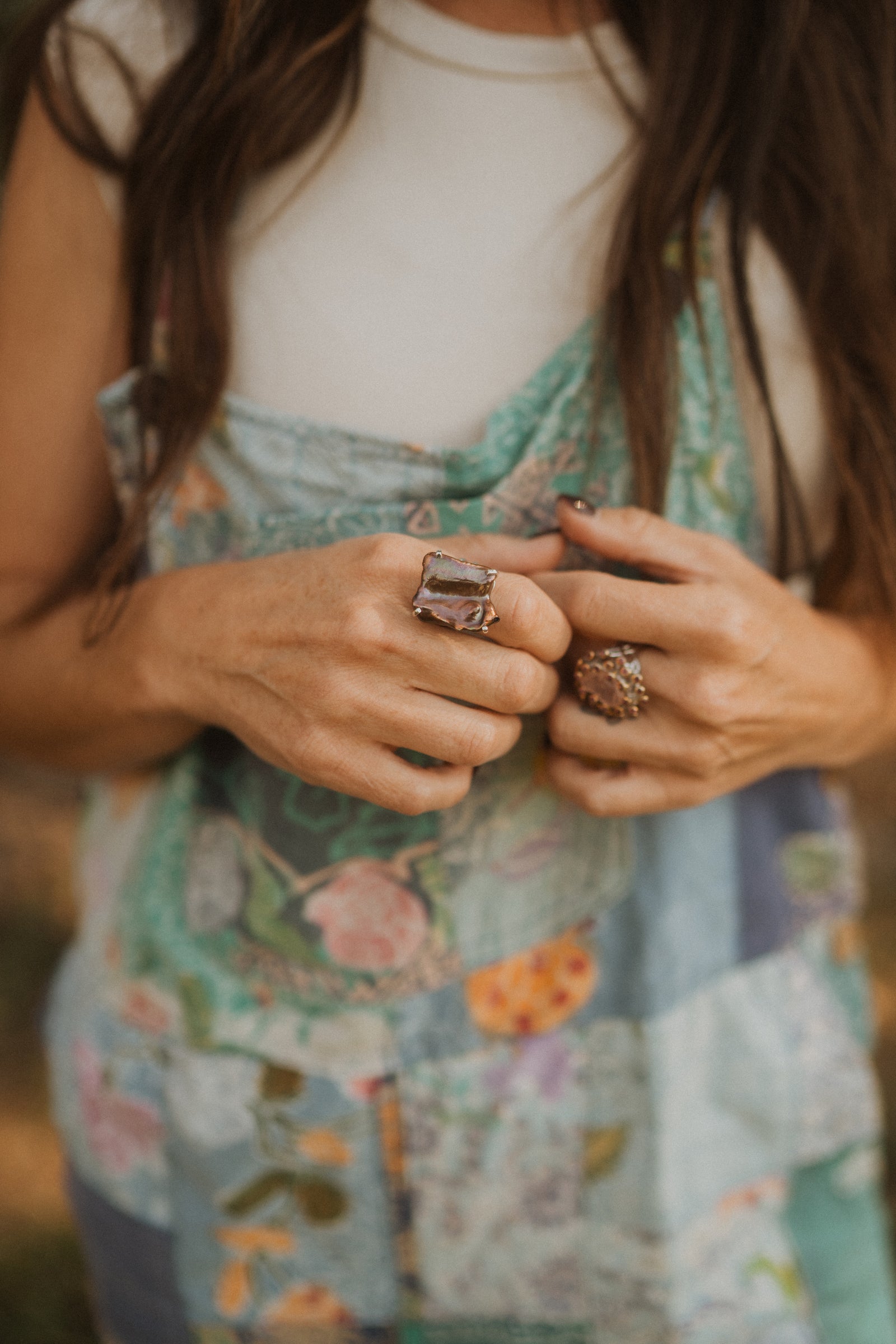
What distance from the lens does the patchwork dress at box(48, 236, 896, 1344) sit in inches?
34.5

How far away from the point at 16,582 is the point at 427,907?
51 cm

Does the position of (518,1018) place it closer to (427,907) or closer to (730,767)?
(427,907)

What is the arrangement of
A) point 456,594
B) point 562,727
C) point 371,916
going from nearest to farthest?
point 456,594 < point 562,727 < point 371,916

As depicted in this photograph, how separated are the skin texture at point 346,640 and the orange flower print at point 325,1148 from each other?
385mm

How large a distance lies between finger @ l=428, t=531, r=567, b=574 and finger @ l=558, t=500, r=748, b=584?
0.02 meters

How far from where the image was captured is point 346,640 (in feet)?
2.42

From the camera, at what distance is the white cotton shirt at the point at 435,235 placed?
86 centimetres

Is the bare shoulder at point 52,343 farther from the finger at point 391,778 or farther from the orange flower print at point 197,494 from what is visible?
the finger at point 391,778

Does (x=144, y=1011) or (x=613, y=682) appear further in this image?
(x=144, y=1011)

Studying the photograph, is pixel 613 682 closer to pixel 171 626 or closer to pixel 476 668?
pixel 476 668

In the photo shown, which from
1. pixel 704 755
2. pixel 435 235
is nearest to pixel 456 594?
pixel 704 755

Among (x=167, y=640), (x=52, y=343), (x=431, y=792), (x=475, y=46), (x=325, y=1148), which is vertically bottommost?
(x=325, y=1148)

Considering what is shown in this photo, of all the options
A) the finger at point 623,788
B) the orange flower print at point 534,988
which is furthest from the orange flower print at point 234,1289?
the finger at point 623,788

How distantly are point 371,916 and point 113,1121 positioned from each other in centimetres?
37
